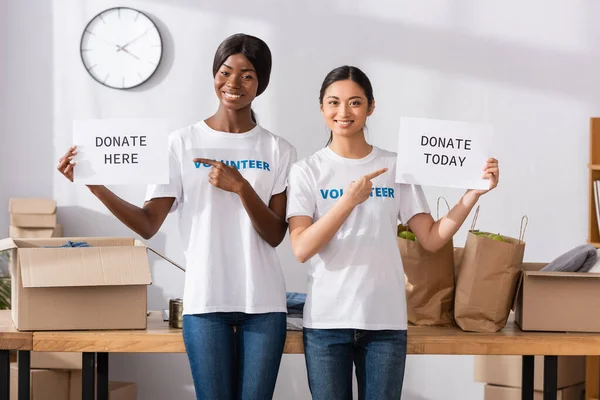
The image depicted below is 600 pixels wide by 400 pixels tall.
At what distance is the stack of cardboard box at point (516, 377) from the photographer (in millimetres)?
3039

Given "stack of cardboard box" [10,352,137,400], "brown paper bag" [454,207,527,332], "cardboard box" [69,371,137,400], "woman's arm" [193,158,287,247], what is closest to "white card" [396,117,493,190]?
"brown paper bag" [454,207,527,332]

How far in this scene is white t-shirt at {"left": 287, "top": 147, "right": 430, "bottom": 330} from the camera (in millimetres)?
1837

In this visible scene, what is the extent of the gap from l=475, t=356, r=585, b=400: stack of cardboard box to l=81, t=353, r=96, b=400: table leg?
5.34 feet

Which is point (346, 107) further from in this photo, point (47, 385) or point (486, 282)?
point (47, 385)

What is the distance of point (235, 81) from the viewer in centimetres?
195

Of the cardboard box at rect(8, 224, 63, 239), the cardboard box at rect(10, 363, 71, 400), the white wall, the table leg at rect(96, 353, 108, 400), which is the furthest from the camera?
the cardboard box at rect(8, 224, 63, 239)

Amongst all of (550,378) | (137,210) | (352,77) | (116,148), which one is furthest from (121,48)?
(550,378)

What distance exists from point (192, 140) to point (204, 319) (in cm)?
44

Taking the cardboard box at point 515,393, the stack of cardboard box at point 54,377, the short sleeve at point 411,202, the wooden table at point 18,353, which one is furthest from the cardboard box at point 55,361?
the short sleeve at point 411,202

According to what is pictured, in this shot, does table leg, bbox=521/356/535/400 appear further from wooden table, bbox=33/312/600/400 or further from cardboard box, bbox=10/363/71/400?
cardboard box, bbox=10/363/71/400

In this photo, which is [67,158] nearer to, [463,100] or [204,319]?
[204,319]

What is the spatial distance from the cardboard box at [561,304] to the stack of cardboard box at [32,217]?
7.76 ft

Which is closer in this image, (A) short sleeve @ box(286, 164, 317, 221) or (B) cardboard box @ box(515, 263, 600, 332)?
(A) short sleeve @ box(286, 164, 317, 221)

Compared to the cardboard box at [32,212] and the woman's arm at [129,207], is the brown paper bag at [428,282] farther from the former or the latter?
the cardboard box at [32,212]
